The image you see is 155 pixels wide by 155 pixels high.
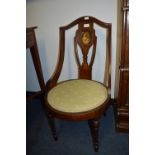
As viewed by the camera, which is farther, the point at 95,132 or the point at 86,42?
the point at 86,42

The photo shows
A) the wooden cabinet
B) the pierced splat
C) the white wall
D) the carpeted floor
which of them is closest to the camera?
the wooden cabinet

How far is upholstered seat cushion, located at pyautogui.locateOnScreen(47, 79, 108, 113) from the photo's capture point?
131cm

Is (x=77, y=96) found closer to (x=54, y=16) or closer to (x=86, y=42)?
(x=86, y=42)

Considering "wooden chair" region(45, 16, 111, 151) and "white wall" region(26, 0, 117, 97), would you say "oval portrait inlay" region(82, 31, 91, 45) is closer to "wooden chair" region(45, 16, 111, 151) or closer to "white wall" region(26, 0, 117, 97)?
"wooden chair" region(45, 16, 111, 151)

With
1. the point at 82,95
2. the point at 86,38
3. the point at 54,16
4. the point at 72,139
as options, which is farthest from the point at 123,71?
the point at 54,16

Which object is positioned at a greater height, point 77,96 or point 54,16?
point 54,16

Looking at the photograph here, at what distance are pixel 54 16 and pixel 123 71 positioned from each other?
913 mm

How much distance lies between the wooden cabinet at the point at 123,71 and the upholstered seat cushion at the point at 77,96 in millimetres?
151

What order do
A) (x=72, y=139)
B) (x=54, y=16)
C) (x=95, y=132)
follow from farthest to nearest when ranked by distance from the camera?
(x=54, y=16) < (x=72, y=139) < (x=95, y=132)

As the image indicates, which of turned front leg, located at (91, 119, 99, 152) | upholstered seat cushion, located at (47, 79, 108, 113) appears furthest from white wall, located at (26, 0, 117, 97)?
turned front leg, located at (91, 119, 99, 152)

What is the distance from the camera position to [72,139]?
1.61 metres

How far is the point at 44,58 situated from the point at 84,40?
62cm

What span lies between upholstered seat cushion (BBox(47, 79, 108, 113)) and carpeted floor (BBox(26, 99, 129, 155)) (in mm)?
397
